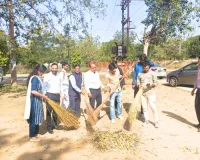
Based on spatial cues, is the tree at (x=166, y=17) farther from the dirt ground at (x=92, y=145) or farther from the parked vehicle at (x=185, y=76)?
the dirt ground at (x=92, y=145)

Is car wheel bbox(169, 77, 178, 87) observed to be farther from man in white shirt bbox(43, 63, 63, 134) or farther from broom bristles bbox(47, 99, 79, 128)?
man in white shirt bbox(43, 63, 63, 134)

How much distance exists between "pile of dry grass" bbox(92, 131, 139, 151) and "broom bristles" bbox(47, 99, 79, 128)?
1.75 feet

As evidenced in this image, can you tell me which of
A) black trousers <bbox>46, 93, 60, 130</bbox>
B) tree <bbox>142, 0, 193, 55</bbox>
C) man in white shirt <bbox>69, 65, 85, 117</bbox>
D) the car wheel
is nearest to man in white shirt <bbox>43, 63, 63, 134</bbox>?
black trousers <bbox>46, 93, 60, 130</bbox>

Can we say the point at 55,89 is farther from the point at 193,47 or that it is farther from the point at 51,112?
the point at 193,47

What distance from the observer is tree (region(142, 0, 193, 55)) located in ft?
58.2

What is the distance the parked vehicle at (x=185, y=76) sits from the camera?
13.1m

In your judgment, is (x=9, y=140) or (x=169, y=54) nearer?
(x=9, y=140)

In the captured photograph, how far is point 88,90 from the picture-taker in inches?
226

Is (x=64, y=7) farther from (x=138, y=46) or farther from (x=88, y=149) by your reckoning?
(x=138, y=46)

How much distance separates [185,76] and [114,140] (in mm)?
9866

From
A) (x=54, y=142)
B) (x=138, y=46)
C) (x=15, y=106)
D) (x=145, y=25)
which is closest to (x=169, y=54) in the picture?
(x=138, y=46)

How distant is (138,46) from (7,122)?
1642 inches

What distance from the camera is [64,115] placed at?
4.98 m

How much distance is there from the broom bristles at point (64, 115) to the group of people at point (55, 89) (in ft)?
0.66
